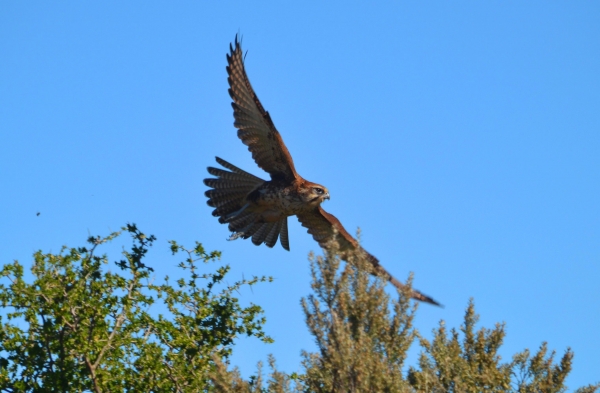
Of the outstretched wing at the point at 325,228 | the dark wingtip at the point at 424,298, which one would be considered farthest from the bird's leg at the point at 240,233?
the dark wingtip at the point at 424,298

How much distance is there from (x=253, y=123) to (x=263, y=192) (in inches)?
45.7

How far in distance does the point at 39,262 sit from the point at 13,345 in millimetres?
890

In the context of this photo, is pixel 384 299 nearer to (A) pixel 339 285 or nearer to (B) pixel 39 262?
(A) pixel 339 285

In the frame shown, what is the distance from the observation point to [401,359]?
7.05 metres

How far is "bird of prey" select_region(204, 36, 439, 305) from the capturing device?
12.1 m

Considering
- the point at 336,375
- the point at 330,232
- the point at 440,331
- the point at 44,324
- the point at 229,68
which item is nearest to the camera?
the point at 336,375

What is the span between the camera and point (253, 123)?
12227 millimetres

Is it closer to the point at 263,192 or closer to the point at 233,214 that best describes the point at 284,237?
the point at 233,214

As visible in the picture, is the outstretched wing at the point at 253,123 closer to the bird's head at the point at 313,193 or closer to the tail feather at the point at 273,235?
the bird's head at the point at 313,193

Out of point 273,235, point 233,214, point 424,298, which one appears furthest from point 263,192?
point 424,298

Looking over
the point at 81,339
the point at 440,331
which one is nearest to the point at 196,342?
the point at 81,339

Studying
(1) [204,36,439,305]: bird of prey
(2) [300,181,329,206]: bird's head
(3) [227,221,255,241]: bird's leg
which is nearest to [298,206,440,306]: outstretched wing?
(1) [204,36,439,305]: bird of prey

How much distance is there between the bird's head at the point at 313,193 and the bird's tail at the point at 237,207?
116 cm

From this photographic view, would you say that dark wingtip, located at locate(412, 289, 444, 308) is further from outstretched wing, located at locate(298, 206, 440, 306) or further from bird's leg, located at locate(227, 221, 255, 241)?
bird's leg, located at locate(227, 221, 255, 241)
